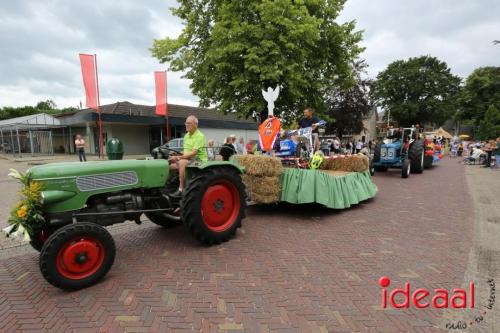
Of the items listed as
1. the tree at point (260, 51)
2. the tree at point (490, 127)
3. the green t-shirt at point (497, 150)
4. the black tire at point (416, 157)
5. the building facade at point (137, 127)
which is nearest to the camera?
the tree at point (260, 51)

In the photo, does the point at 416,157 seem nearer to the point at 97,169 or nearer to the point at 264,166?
the point at 264,166

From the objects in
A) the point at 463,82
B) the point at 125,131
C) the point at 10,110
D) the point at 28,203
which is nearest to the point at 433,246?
the point at 28,203

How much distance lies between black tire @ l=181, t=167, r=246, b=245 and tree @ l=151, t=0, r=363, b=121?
5920mm

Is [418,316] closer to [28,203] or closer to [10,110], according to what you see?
[28,203]

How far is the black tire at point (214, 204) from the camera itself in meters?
3.77

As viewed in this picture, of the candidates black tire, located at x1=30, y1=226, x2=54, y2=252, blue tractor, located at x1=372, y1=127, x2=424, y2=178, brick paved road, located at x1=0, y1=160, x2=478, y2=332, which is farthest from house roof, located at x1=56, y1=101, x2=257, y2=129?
black tire, located at x1=30, y1=226, x2=54, y2=252

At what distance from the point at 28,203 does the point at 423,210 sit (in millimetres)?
6743

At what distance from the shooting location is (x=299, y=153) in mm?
7180

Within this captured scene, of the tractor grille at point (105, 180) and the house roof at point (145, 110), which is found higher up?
the house roof at point (145, 110)

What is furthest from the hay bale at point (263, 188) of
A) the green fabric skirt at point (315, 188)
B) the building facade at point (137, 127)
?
the building facade at point (137, 127)

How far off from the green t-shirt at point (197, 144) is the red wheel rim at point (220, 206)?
55 centimetres

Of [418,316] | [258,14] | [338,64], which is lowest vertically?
[418,316]

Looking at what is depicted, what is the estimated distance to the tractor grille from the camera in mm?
3156
